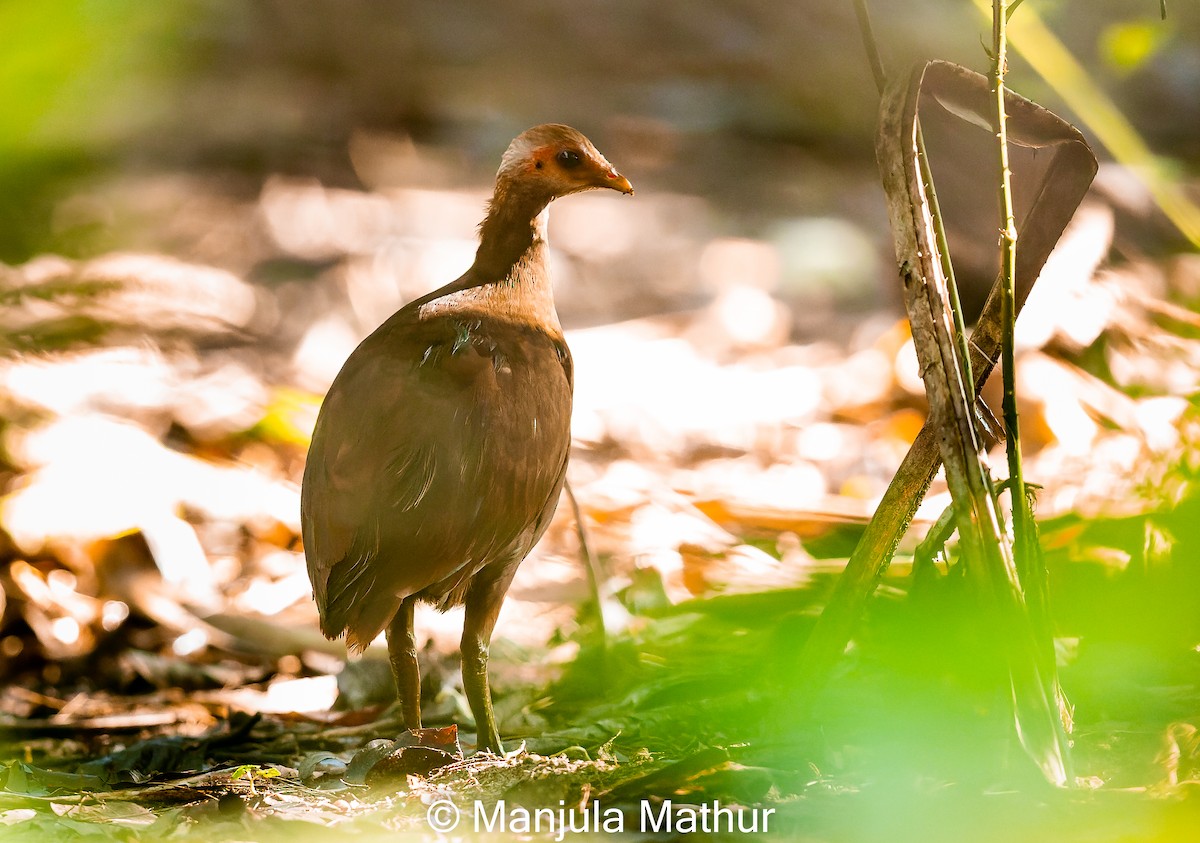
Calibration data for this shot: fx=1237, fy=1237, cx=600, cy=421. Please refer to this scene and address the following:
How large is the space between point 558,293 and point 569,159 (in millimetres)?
3310

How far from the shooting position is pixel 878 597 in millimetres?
2260

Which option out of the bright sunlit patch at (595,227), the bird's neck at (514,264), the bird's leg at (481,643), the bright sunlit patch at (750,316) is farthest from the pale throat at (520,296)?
A: the bright sunlit patch at (595,227)

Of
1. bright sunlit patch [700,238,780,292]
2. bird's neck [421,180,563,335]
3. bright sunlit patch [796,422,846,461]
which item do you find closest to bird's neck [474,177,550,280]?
bird's neck [421,180,563,335]

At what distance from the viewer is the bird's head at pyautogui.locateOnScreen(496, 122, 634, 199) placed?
286 centimetres

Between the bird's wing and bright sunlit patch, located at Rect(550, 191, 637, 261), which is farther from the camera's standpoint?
Answer: bright sunlit patch, located at Rect(550, 191, 637, 261)

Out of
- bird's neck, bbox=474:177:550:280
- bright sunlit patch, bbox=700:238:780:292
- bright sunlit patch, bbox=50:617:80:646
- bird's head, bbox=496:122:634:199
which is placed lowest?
bright sunlit patch, bbox=50:617:80:646

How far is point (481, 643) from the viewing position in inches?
108

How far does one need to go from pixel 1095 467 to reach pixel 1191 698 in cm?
162

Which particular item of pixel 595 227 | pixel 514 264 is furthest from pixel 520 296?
pixel 595 227

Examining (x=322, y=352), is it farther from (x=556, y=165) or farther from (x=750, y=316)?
(x=556, y=165)

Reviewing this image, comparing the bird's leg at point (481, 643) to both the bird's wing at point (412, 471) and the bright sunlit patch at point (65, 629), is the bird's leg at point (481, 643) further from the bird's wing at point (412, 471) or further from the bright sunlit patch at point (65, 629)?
the bright sunlit patch at point (65, 629)

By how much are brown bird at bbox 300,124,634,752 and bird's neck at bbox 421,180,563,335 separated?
0.02 metres

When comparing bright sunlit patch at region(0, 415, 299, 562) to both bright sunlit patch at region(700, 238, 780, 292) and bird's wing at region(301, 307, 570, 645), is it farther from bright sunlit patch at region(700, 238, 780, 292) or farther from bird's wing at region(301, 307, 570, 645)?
bright sunlit patch at region(700, 238, 780, 292)

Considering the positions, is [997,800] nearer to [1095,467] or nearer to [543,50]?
[1095,467]
